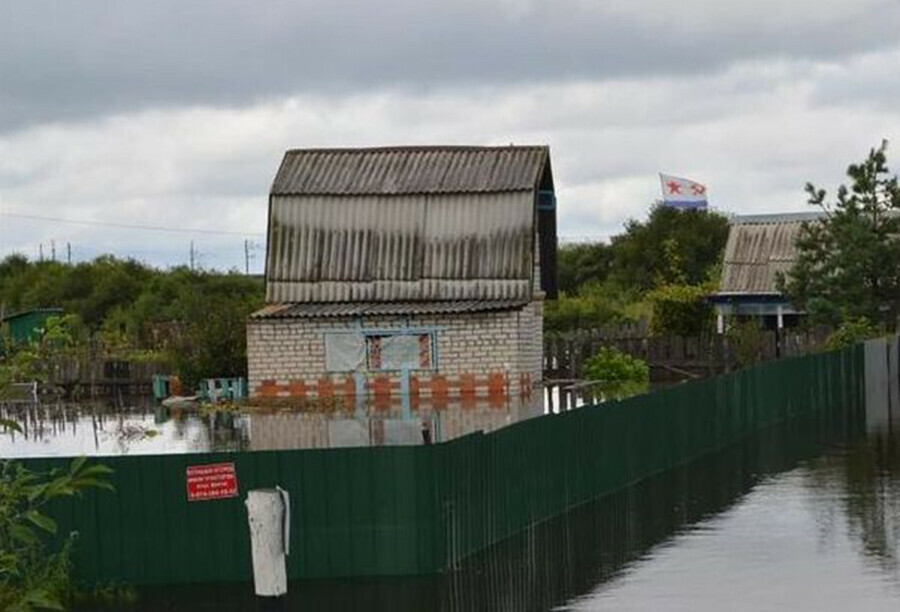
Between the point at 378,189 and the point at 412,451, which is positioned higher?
the point at 378,189

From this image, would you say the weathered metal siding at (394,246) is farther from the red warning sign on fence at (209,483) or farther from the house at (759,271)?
the red warning sign on fence at (209,483)

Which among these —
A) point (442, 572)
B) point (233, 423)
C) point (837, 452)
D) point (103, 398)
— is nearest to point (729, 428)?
point (837, 452)

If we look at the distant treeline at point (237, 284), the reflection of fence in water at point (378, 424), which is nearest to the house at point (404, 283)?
the reflection of fence in water at point (378, 424)

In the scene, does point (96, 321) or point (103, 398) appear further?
point (96, 321)

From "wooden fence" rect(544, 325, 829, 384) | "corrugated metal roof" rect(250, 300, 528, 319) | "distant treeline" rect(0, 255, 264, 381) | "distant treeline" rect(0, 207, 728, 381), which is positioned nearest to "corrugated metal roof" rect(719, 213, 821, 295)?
"distant treeline" rect(0, 207, 728, 381)

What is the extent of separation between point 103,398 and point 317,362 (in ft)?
33.1

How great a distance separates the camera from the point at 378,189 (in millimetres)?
54250

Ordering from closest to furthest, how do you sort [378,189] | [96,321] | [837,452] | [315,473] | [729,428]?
[315,473]
[837,452]
[729,428]
[378,189]
[96,321]

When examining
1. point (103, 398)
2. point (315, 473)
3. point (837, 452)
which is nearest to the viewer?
point (315, 473)

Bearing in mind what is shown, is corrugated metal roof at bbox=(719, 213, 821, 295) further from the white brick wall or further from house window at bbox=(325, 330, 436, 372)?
house window at bbox=(325, 330, 436, 372)

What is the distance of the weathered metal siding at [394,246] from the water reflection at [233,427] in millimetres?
5641

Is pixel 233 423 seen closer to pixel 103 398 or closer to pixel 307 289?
pixel 307 289

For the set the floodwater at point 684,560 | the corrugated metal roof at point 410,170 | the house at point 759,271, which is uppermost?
the corrugated metal roof at point 410,170

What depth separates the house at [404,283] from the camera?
2063 inches
